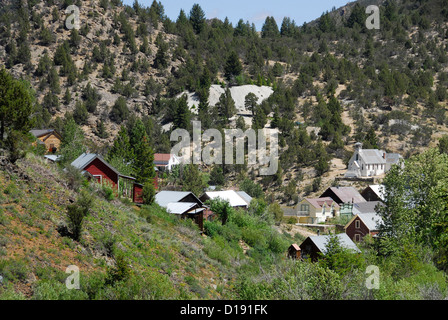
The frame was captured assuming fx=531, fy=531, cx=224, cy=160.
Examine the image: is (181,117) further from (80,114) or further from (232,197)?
(232,197)

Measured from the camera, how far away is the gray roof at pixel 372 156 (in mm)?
74938

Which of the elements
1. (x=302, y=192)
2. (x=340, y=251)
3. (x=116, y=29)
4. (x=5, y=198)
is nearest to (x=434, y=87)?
(x=302, y=192)

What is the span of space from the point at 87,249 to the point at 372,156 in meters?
60.4

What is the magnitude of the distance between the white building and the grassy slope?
4671 centimetres

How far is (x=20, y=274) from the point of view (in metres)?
17.6

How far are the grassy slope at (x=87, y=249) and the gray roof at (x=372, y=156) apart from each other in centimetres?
4770

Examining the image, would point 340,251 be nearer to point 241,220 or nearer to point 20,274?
point 241,220

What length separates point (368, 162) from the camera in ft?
246

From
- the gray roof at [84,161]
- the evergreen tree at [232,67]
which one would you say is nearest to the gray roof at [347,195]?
the gray roof at [84,161]

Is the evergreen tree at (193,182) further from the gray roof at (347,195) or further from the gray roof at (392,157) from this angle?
the gray roof at (392,157)

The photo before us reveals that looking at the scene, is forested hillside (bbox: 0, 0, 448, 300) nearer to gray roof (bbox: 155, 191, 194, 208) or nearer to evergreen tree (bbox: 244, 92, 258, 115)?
evergreen tree (bbox: 244, 92, 258, 115)

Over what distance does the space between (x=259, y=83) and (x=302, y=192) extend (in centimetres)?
3658

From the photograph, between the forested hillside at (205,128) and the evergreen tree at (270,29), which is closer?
the forested hillside at (205,128)

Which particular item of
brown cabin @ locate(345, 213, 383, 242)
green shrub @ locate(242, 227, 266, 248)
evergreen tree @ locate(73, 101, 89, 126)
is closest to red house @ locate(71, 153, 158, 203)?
green shrub @ locate(242, 227, 266, 248)
